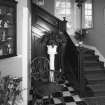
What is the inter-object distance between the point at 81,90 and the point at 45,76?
972 mm

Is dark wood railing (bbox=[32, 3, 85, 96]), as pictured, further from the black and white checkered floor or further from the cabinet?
the cabinet

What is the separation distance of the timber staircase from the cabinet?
1.96 meters

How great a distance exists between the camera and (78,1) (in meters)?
5.95

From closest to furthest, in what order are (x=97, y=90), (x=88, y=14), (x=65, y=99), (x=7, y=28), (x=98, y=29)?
(x=7, y=28) → (x=65, y=99) → (x=97, y=90) → (x=98, y=29) → (x=88, y=14)

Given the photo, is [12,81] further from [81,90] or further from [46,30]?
[46,30]

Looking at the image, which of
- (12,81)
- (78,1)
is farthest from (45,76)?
(78,1)

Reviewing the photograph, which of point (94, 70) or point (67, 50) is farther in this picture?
point (67, 50)

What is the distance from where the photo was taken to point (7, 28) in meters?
2.80

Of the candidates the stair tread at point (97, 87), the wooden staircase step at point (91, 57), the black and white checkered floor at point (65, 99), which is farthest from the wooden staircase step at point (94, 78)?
the wooden staircase step at point (91, 57)

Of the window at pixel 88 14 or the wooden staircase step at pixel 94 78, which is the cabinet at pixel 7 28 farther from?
the window at pixel 88 14

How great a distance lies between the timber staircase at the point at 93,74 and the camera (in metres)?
3.87

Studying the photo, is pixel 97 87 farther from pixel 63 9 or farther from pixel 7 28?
pixel 63 9

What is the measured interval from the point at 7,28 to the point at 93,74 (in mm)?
2824

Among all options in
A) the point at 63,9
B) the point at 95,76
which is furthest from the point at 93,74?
the point at 63,9
